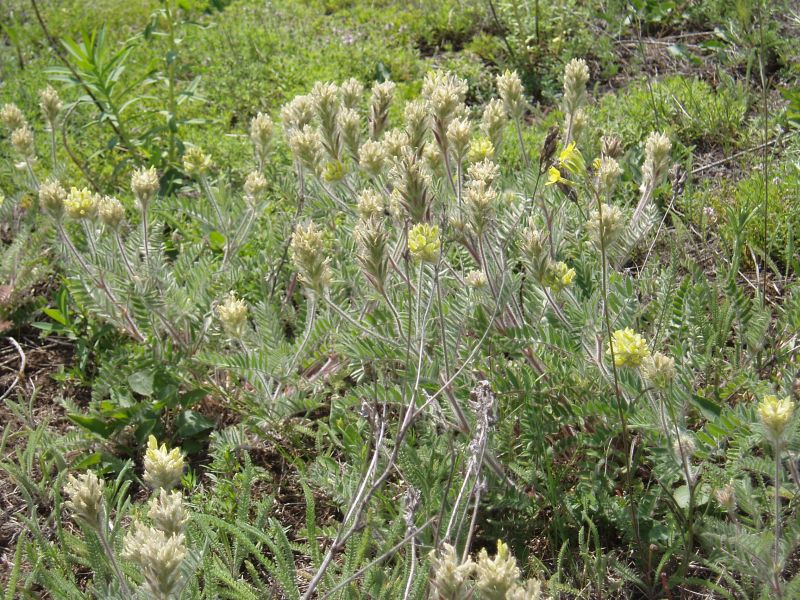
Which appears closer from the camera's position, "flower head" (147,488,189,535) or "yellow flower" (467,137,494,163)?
"flower head" (147,488,189,535)

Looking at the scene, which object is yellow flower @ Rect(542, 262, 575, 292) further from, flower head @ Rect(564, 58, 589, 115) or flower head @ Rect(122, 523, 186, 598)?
flower head @ Rect(122, 523, 186, 598)

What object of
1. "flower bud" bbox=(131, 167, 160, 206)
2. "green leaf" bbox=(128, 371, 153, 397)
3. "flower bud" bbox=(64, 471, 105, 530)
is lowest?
"green leaf" bbox=(128, 371, 153, 397)

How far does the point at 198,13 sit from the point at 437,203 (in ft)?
12.6

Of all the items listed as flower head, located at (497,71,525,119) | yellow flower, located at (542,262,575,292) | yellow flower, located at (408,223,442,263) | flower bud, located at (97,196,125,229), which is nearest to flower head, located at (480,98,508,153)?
flower head, located at (497,71,525,119)

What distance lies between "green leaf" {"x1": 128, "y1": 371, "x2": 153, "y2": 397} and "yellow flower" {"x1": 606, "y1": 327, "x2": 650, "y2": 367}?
1.52 metres

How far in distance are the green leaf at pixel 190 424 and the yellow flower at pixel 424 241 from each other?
1.16m

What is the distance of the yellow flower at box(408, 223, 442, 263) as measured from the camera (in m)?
1.85

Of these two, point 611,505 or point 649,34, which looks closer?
point 611,505

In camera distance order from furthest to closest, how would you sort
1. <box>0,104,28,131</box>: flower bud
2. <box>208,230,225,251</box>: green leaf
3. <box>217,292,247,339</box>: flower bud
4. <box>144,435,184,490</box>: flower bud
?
<box>208,230,225,251</box>: green leaf < <box>0,104,28,131</box>: flower bud < <box>217,292,247,339</box>: flower bud < <box>144,435,184,490</box>: flower bud

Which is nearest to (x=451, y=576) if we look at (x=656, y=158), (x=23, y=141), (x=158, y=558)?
(x=158, y=558)

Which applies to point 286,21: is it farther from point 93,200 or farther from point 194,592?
point 194,592

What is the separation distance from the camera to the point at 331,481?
85.4 inches

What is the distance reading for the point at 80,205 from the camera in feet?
8.23

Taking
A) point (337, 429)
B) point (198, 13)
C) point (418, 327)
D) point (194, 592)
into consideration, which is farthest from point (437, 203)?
point (198, 13)
